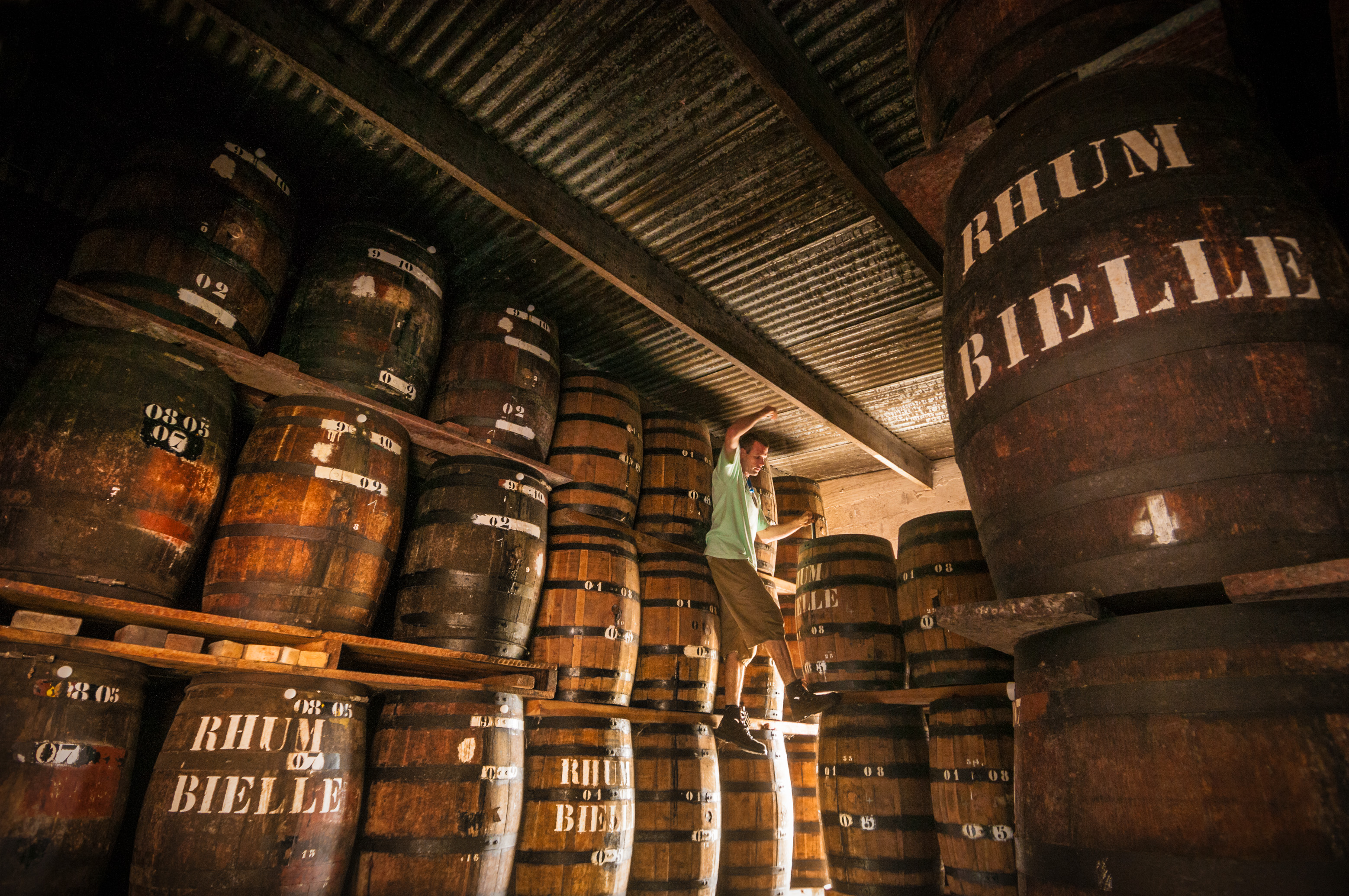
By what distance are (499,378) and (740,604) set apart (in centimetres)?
252

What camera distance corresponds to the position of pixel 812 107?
145 inches

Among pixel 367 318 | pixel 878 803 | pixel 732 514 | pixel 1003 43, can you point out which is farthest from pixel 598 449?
pixel 1003 43

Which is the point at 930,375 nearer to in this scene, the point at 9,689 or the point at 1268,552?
the point at 1268,552

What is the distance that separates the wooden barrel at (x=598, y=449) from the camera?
4.98 metres

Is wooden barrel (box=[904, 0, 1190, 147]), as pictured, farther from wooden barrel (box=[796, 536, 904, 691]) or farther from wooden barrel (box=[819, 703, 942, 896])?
wooden barrel (box=[819, 703, 942, 896])

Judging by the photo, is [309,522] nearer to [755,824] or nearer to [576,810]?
[576,810]

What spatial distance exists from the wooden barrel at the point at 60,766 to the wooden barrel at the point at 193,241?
1.71 meters

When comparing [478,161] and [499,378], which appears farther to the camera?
[499,378]

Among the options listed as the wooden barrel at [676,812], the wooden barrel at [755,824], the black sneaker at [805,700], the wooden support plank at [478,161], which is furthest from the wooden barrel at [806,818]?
the wooden support plank at [478,161]

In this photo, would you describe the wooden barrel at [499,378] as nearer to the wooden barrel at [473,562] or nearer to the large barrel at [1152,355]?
the wooden barrel at [473,562]

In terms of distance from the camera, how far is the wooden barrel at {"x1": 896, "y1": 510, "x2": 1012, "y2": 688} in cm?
459

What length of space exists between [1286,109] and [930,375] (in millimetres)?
3954

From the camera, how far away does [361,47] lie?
3840mm

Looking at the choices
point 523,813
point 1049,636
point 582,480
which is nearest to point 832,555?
point 582,480
